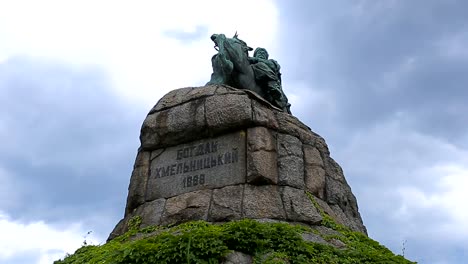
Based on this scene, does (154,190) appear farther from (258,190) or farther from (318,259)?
(318,259)

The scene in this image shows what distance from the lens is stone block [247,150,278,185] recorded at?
803cm

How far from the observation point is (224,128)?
8.59 metres

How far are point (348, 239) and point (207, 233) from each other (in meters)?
2.28

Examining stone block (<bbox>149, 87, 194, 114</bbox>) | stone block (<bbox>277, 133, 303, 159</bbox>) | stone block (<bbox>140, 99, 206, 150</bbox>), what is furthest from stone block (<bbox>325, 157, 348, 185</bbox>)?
stone block (<bbox>149, 87, 194, 114</bbox>)

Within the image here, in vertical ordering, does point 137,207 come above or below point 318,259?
above

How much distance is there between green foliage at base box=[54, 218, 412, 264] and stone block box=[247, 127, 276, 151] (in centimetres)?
156

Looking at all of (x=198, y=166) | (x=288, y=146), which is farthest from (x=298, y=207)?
(x=198, y=166)

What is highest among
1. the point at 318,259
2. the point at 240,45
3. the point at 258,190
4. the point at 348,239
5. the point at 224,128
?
the point at 240,45

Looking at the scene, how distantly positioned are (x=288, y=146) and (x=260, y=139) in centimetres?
54

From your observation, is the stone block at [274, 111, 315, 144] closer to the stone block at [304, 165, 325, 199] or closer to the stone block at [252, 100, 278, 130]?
the stone block at [252, 100, 278, 130]

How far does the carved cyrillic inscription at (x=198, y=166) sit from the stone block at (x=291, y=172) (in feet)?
1.82

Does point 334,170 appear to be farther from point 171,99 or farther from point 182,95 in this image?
point 171,99

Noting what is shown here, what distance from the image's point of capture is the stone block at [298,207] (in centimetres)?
777

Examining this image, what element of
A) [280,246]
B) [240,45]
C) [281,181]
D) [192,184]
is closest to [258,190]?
[281,181]
